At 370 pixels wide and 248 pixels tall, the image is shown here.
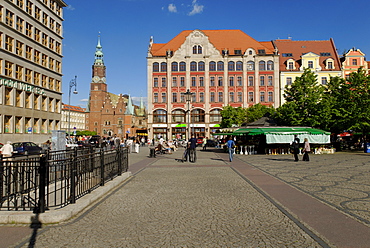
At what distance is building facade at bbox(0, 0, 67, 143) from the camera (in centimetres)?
3909

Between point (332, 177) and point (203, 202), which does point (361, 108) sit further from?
point (203, 202)

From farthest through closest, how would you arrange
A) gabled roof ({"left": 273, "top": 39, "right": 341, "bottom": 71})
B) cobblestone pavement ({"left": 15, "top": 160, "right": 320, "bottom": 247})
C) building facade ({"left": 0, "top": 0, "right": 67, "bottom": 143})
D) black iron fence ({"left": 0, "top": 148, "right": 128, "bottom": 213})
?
gabled roof ({"left": 273, "top": 39, "right": 341, "bottom": 71})
building facade ({"left": 0, "top": 0, "right": 67, "bottom": 143})
black iron fence ({"left": 0, "top": 148, "right": 128, "bottom": 213})
cobblestone pavement ({"left": 15, "top": 160, "right": 320, "bottom": 247})

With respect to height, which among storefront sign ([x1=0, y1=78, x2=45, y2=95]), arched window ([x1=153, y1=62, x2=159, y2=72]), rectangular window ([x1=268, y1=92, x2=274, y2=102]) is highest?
arched window ([x1=153, y1=62, x2=159, y2=72])

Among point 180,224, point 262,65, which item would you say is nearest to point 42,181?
point 180,224

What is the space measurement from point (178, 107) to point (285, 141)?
41558mm

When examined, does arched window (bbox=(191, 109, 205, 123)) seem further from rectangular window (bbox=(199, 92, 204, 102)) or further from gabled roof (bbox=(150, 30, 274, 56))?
gabled roof (bbox=(150, 30, 274, 56))

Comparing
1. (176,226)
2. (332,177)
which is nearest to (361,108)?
(332,177)

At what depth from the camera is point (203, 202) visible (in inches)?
332

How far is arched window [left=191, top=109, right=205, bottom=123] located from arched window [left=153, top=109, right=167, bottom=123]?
5985 millimetres

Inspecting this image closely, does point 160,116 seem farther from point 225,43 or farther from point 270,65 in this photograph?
point 270,65

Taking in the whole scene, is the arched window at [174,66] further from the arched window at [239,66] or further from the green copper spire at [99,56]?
the green copper spire at [99,56]

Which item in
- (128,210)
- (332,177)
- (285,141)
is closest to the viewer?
(128,210)

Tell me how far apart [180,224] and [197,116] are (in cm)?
6413

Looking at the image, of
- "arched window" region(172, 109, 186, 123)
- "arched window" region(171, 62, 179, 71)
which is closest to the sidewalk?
"arched window" region(172, 109, 186, 123)
